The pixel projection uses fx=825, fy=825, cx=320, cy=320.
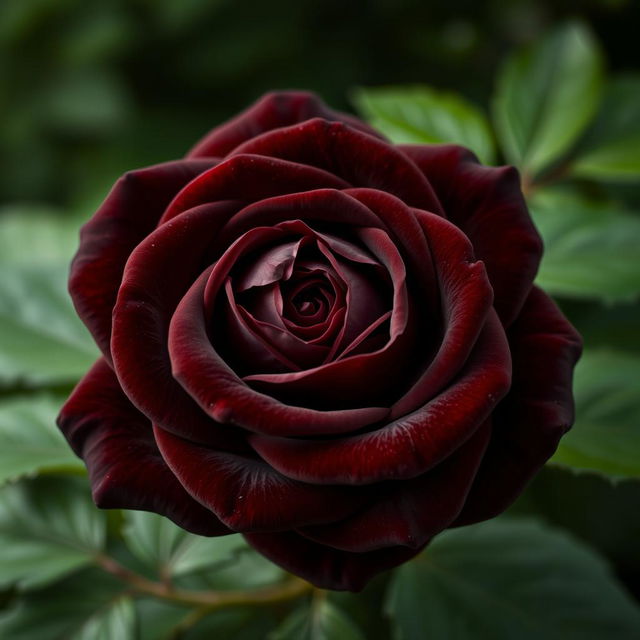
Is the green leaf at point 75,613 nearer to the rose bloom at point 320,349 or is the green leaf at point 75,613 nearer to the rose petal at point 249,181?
the rose bloom at point 320,349

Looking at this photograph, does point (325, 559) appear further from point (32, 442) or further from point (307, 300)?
point (32, 442)

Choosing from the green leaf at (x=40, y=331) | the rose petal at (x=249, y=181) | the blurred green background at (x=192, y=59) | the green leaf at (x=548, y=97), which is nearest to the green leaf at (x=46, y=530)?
the green leaf at (x=40, y=331)

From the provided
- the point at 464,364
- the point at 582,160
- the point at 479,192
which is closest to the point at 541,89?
the point at 582,160

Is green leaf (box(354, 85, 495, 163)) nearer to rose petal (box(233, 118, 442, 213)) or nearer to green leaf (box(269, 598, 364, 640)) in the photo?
rose petal (box(233, 118, 442, 213))

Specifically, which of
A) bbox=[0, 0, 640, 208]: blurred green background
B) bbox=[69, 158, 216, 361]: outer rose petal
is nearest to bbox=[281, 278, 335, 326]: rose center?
bbox=[69, 158, 216, 361]: outer rose petal

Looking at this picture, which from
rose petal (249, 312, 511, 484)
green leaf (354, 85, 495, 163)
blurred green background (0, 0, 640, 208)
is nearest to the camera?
rose petal (249, 312, 511, 484)

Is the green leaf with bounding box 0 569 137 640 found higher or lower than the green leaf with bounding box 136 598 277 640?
higher
